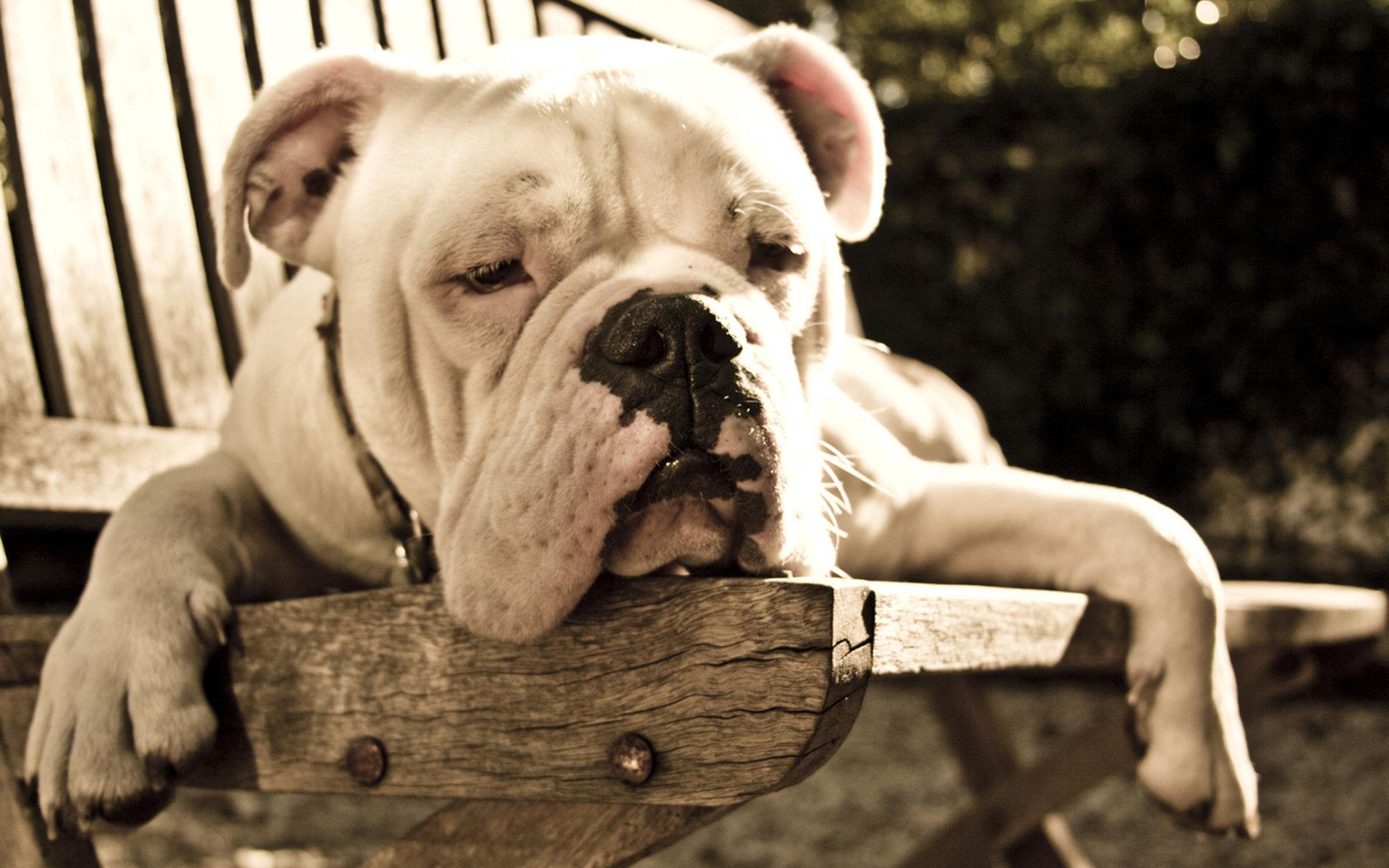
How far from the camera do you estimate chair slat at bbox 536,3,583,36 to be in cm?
280

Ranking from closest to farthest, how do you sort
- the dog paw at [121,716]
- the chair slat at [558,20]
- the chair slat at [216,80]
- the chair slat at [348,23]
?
1. the dog paw at [121,716]
2. the chair slat at [216,80]
3. the chair slat at [348,23]
4. the chair slat at [558,20]

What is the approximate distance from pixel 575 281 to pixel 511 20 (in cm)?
156

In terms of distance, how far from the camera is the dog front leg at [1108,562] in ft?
5.37

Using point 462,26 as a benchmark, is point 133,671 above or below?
below

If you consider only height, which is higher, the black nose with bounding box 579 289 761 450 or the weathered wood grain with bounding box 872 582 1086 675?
the black nose with bounding box 579 289 761 450

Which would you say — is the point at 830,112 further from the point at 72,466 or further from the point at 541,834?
the point at 72,466

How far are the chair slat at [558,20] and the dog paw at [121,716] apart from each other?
1.83 meters

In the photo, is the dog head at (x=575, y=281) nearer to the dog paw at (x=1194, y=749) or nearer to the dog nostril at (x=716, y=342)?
the dog nostril at (x=716, y=342)

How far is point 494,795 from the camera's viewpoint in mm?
1155

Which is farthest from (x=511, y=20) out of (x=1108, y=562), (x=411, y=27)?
(x=1108, y=562)

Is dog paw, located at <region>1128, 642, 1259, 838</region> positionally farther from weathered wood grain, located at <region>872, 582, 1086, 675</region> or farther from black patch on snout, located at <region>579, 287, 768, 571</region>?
black patch on snout, located at <region>579, 287, 768, 571</region>

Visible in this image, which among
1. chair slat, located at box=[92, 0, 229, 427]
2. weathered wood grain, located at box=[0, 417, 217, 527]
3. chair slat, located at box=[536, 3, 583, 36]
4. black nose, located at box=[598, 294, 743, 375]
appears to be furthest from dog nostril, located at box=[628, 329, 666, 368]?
chair slat, located at box=[536, 3, 583, 36]

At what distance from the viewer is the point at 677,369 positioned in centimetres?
115

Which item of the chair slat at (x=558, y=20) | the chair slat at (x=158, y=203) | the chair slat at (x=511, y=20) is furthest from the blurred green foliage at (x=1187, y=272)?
the chair slat at (x=158, y=203)
